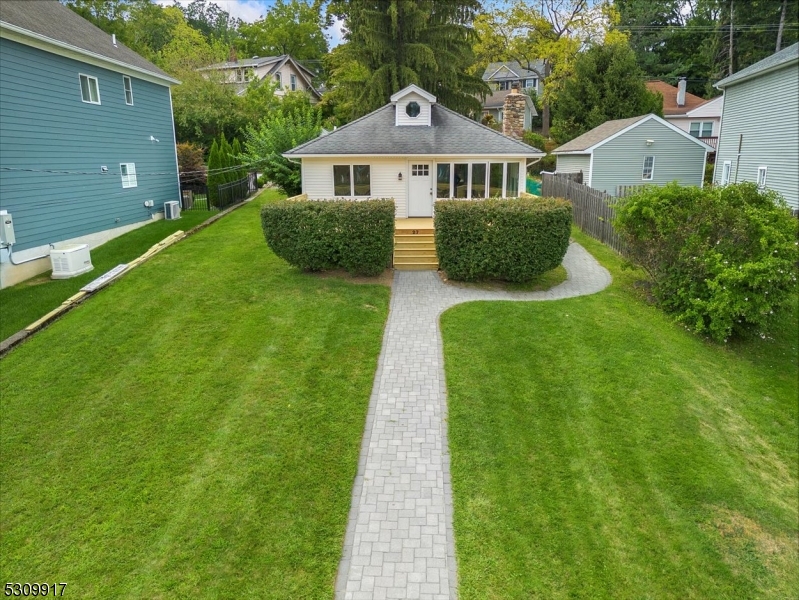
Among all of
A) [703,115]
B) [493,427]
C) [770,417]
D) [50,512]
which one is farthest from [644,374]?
[703,115]

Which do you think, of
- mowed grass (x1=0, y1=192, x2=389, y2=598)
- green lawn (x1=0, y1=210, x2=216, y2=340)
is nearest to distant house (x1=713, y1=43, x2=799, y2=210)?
mowed grass (x1=0, y1=192, x2=389, y2=598)

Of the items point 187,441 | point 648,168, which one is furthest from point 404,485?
point 648,168

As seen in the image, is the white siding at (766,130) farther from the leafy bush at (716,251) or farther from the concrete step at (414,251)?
the concrete step at (414,251)

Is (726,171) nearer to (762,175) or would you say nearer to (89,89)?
(762,175)

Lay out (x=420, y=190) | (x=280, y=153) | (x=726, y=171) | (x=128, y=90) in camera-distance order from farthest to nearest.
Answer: (x=726, y=171) → (x=280, y=153) → (x=128, y=90) → (x=420, y=190)

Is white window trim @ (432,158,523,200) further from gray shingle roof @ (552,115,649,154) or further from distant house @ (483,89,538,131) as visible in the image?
distant house @ (483,89,538,131)

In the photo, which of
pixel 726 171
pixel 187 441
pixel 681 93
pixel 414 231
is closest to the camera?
pixel 187 441

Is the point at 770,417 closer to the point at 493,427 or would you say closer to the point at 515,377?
the point at 515,377

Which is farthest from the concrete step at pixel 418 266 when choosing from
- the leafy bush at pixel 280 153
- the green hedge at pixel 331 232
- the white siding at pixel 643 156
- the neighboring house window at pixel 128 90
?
the white siding at pixel 643 156
